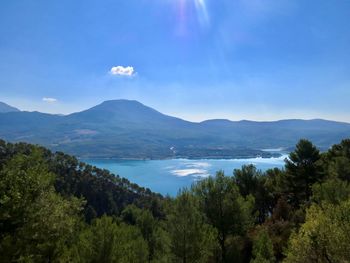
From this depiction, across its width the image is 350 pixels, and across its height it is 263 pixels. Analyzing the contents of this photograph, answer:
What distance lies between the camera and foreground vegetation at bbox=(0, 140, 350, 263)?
46.4 feet

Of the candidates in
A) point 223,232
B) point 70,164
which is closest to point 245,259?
point 223,232

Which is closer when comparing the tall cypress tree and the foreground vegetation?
the foreground vegetation

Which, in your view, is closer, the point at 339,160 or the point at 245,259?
the point at 245,259

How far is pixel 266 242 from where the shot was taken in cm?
2336

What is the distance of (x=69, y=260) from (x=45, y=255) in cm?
146

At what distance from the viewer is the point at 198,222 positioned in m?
23.7

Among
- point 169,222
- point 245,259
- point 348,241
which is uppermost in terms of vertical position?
point 348,241

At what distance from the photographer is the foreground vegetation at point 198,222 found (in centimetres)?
1413

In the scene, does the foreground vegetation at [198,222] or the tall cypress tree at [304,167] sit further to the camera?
the tall cypress tree at [304,167]

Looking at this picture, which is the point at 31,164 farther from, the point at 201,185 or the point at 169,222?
the point at 201,185

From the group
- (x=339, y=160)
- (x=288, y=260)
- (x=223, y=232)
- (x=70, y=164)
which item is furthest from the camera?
(x=70, y=164)

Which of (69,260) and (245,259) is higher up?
(69,260)

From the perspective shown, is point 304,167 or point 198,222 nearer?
point 198,222

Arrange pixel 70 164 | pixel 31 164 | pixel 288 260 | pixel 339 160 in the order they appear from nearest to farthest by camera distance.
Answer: pixel 288 260, pixel 31 164, pixel 339 160, pixel 70 164
